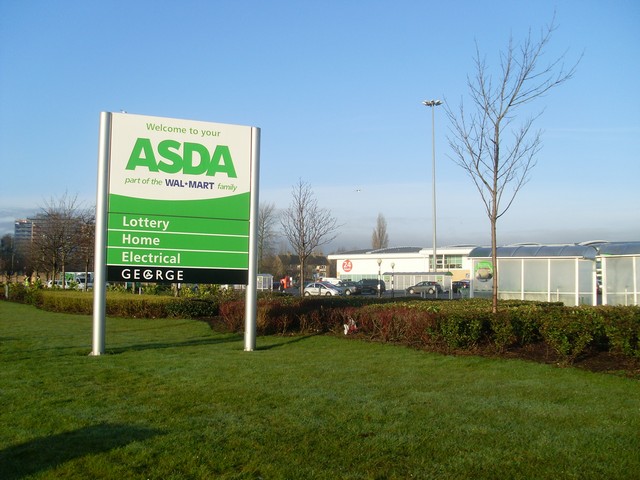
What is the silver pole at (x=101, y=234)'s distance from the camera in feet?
37.6

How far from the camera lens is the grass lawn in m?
4.89

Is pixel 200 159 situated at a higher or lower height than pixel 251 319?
higher

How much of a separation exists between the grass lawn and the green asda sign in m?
1.99

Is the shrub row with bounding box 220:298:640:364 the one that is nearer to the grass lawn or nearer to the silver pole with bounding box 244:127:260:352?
the grass lawn

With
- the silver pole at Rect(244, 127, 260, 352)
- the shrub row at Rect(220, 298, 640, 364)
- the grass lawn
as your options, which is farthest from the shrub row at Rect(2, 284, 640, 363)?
the silver pole at Rect(244, 127, 260, 352)

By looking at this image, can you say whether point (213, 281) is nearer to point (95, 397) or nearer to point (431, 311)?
point (431, 311)

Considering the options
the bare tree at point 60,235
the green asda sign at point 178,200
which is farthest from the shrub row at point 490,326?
the bare tree at point 60,235

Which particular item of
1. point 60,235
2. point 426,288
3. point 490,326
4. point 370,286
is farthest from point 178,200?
point 370,286

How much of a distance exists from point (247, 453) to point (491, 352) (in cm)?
648

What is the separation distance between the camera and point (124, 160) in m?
11.9

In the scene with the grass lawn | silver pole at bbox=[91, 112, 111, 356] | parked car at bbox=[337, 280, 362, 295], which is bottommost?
the grass lawn

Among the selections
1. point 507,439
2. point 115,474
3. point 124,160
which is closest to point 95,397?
point 115,474

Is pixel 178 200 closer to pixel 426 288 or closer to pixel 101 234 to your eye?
pixel 101 234

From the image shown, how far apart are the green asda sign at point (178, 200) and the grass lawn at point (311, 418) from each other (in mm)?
1988
